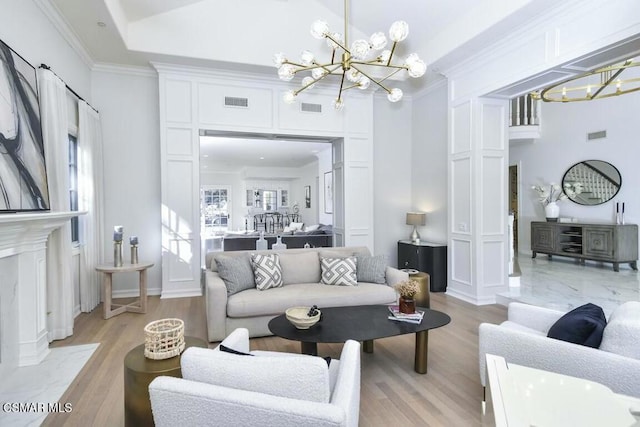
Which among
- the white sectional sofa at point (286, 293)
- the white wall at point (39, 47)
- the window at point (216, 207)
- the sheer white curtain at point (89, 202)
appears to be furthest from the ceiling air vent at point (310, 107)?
the window at point (216, 207)

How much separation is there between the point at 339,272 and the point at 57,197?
293cm

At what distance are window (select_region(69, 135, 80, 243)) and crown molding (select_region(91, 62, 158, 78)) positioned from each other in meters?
1.26

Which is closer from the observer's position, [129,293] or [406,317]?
[406,317]

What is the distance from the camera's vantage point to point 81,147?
429cm

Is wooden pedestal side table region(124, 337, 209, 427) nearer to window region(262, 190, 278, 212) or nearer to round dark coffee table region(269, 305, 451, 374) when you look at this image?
round dark coffee table region(269, 305, 451, 374)

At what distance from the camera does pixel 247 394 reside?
1.24 metres

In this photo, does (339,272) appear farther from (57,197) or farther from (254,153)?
(254,153)

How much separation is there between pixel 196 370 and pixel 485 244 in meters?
4.45

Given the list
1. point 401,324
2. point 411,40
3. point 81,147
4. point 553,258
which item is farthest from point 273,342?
point 553,258

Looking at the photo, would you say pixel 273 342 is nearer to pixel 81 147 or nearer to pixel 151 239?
pixel 151 239

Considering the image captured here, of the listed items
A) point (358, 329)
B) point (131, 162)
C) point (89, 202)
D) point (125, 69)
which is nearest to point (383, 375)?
point (358, 329)

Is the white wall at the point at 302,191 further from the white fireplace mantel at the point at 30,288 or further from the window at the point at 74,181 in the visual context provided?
the white fireplace mantel at the point at 30,288

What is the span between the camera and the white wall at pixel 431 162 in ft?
18.7

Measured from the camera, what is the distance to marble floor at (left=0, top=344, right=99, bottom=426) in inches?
87.5
